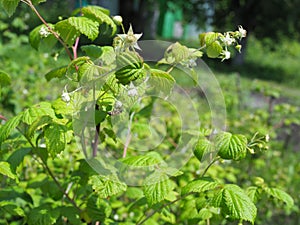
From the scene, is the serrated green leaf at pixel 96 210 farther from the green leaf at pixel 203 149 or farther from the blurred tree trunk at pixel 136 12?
the blurred tree trunk at pixel 136 12

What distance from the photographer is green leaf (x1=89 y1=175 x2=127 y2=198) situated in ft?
4.77

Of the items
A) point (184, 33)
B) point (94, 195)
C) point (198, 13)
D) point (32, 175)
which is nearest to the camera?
point (94, 195)

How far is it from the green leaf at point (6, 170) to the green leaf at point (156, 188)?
15.8 inches

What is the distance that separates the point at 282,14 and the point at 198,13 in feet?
6.87

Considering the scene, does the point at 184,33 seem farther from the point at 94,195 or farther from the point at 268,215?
the point at 94,195

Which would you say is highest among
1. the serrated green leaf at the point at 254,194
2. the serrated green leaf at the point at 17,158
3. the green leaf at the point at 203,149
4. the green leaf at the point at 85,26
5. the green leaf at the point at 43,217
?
the green leaf at the point at 85,26

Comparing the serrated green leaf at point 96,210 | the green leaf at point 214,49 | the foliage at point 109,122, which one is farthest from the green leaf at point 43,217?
the green leaf at point 214,49

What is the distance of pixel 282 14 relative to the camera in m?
13.2

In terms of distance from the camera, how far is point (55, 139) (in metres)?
1.40

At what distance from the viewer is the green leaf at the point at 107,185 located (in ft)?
4.77

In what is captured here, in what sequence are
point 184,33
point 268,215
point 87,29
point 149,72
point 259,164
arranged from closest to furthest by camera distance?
1. point 149,72
2. point 87,29
3. point 268,215
4. point 259,164
5. point 184,33

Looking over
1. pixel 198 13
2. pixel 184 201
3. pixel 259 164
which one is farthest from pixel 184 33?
pixel 184 201

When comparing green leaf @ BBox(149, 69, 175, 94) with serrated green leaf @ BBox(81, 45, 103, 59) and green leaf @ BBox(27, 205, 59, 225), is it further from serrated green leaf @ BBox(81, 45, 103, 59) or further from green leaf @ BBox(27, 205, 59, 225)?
green leaf @ BBox(27, 205, 59, 225)

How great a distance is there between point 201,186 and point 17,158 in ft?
1.99
